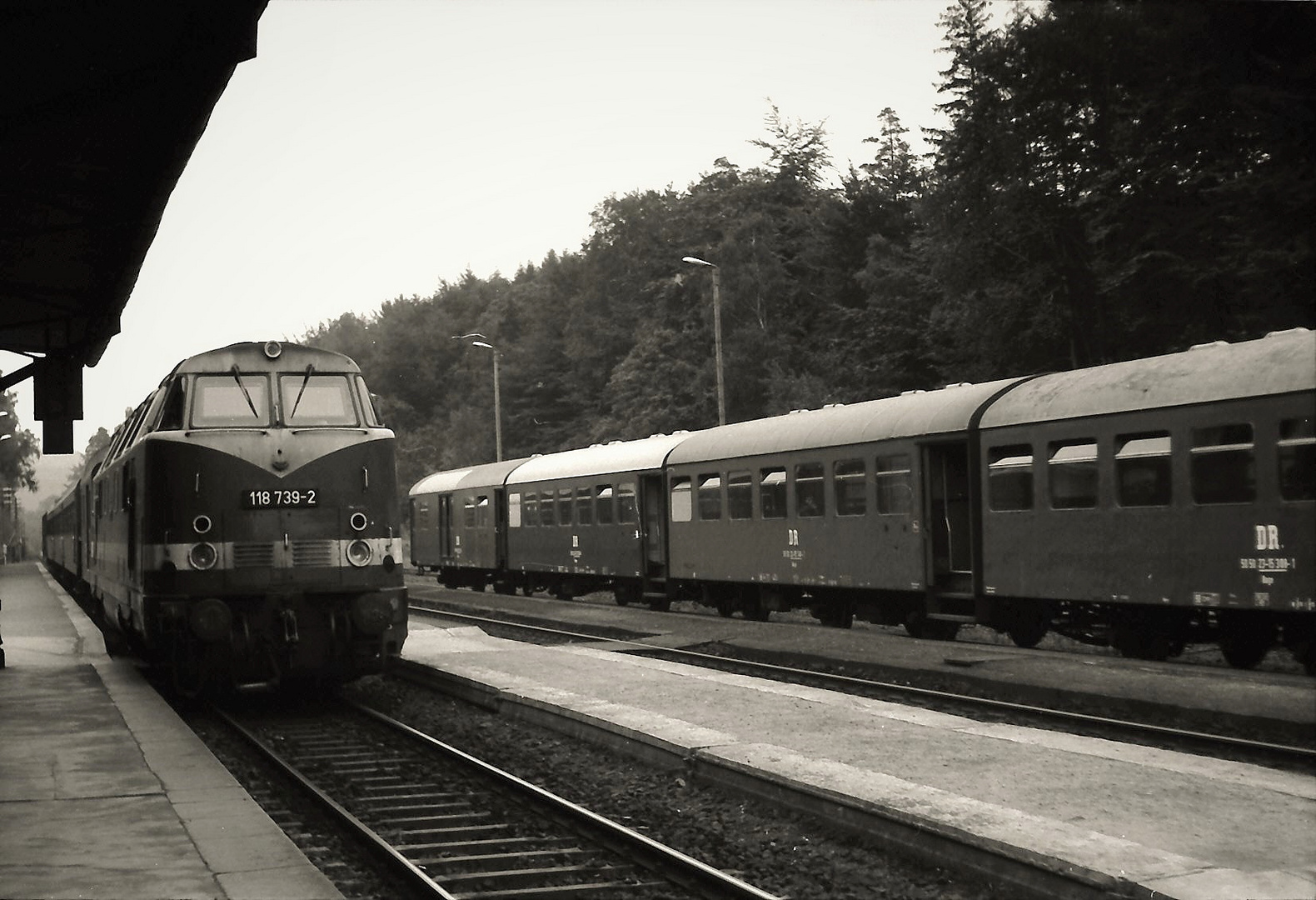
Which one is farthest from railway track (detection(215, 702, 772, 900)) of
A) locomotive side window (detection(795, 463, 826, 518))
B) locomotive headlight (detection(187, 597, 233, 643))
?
locomotive side window (detection(795, 463, 826, 518))

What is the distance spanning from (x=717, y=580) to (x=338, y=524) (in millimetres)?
10985

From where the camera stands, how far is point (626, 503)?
27422 millimetres

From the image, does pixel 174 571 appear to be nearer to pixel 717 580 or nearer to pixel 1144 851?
pixel 1144 851

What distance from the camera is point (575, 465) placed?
30.6 meters

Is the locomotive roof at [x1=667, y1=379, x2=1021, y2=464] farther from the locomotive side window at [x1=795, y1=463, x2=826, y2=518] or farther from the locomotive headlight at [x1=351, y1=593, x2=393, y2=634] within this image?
the locomotive headlight at [x1=351, y1=593, x2=393, y2=634]

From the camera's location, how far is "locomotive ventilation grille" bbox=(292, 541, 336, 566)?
13.5 metres

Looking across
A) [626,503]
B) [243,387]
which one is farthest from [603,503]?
[243,387]

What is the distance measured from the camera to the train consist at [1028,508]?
494 inches

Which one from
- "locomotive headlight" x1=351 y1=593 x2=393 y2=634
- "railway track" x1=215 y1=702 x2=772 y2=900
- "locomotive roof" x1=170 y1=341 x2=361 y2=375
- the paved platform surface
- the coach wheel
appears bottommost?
"railway track" x1=215 y1=702 x2=772 y2=900

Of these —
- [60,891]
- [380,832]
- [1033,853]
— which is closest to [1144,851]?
[1033,853]

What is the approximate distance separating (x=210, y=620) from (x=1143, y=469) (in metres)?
9.37

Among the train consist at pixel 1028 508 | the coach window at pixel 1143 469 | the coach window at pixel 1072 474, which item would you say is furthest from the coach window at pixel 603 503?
the coach window at pixel 1143 469

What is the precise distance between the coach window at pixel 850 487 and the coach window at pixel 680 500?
16.8ft

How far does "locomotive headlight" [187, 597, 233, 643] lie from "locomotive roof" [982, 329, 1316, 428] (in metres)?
8.09
